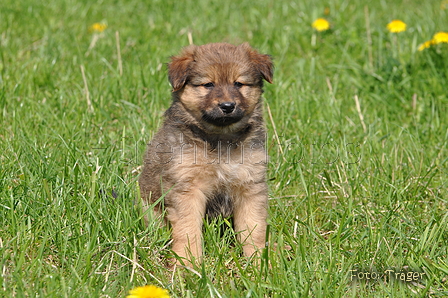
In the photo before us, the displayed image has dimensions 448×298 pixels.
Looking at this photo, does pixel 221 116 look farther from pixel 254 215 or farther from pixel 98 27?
pixel 98 27

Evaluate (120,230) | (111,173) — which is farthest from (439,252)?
(111,173)

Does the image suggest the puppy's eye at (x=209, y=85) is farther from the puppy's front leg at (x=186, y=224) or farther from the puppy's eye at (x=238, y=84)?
the puppy's front leg at (x=186, y=224)

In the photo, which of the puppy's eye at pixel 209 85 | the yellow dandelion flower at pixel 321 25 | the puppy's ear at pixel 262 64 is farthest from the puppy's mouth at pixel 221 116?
the yellow dandelion flower at pixel 321 25

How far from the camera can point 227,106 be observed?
135 inches

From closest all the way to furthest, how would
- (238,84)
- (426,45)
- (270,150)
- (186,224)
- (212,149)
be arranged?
(186,224) < (212,149) < (238,84) < (270,150) < (426,45)

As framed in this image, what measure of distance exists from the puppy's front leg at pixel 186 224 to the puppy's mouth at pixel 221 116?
44 centimetres

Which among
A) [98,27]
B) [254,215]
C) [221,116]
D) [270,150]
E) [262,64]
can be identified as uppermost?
[98,27]

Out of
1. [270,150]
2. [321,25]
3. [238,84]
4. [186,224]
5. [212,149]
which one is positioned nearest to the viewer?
[186,224]

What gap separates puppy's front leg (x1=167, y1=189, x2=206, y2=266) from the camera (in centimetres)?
→ 340

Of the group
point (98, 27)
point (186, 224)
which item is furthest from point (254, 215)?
point (98, 27)

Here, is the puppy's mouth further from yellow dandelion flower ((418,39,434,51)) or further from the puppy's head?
yellow dandelion flower ((418,39,434,51))

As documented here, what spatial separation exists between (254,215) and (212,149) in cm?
48

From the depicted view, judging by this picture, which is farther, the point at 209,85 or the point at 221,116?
the point at 209,85

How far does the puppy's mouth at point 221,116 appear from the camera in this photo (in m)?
3.46
